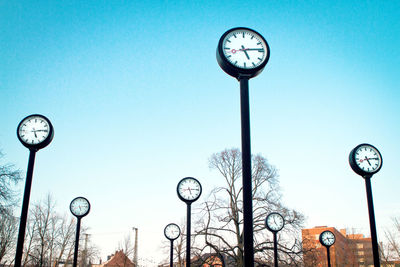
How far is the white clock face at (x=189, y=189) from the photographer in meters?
13.8

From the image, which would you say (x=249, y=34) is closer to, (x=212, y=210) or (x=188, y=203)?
(x=188, y=203)

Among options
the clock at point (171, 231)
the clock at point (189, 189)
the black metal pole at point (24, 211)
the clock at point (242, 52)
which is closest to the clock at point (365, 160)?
the clock at point (189, 189)

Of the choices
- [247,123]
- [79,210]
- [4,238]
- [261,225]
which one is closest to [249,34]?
[247,123]

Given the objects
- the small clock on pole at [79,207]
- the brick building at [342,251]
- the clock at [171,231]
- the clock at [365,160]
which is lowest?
the brick building at [342,251]

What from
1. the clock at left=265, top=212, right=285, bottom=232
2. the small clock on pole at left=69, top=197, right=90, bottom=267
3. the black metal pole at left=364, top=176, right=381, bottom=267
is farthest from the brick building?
the small clock on pole at left=69, top=197, right=90, bottom=267

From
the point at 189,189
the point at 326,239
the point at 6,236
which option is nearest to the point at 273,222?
the point at 326,239

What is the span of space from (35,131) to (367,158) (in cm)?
1012

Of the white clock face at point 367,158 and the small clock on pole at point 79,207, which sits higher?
the white clock face at point 367,158

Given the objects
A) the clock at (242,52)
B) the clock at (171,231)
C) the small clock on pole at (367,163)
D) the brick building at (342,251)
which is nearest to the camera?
the clock at (242,52)

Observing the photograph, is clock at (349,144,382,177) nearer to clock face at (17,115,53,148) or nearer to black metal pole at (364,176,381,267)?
black metal pole at (364,176,381,267)

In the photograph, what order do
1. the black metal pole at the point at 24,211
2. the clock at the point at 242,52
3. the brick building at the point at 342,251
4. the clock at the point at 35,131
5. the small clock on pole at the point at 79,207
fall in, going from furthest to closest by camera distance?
the brick building at the point at 342,251
the small clock on pole at the point at 79,207
the clock at the point at 35,131
the black metal pole at the point at 24,211
the clock at the point at 242,52

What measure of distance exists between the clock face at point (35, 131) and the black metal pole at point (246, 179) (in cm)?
680

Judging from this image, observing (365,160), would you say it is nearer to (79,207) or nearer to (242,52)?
(242,52)

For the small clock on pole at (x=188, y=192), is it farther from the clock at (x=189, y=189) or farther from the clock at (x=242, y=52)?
the clock at (x=242, y=52)
